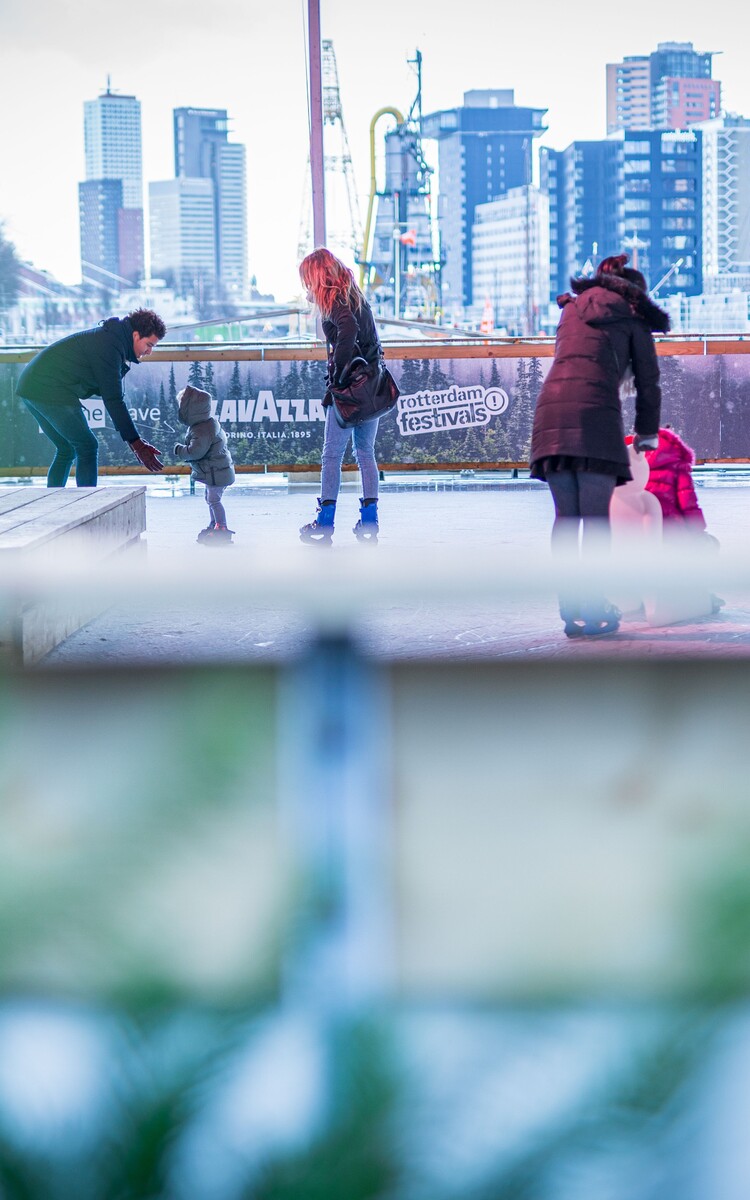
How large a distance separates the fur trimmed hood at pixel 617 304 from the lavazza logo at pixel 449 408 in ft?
29.9

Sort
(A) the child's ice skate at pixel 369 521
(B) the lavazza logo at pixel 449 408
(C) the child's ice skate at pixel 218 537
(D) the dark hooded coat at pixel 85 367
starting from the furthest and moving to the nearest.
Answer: (B) the lavazza logo at pixel 449 408 → (C) the child's ice skate at pixel 218 537 → (A) the child's ice skate at pixel 369 521 → (D) the dark hooded coat at pixel 85 367

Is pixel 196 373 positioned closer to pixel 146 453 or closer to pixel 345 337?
pixel 345 337

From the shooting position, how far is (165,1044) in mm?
2158

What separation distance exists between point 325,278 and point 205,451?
1.68 metres

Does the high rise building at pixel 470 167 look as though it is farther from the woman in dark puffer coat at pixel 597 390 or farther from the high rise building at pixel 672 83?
the woman in dark puffer coat at pixel 597 390

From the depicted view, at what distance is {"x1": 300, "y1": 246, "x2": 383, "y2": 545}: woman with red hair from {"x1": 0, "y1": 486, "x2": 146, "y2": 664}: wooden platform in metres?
1.27

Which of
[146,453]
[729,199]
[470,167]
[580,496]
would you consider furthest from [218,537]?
[470,167]

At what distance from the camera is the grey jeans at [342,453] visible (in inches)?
345

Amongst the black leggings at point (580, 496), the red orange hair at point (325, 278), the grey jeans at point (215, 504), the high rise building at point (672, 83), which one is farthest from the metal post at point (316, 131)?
the high rise building at point (672, 83)

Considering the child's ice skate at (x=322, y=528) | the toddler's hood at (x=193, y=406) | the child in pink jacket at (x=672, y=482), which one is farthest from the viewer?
the toddler's hood at (x=193, y=406)

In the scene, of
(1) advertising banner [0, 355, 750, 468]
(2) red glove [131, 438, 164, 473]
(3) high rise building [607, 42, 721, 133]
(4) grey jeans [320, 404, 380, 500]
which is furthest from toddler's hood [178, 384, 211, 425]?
(3) high rise building [607, 42, 721, 133]

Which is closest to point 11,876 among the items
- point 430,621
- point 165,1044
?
point 165,1044

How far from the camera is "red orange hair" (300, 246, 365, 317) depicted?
8.33 metres

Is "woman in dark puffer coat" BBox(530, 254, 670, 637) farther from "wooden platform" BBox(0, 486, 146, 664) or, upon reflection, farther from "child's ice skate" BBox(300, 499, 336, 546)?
"child's ice skate" BBox(300, 499, 336, 546)
